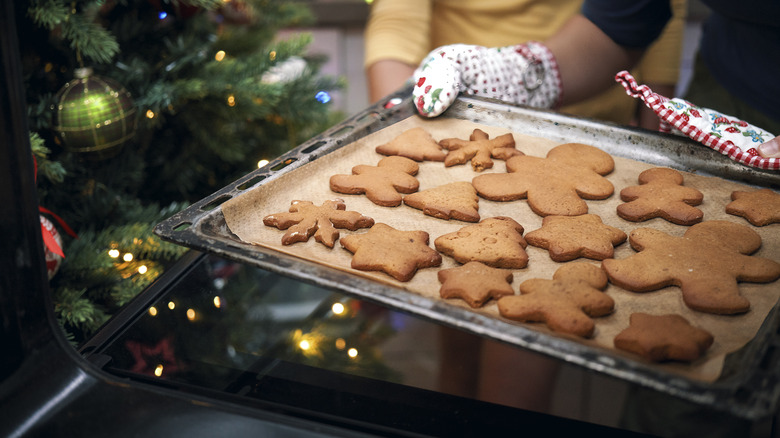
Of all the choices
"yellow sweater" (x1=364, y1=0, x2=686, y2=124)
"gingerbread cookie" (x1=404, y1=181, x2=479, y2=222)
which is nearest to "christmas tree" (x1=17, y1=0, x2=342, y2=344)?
"yellow sweater" (x1=364, y1=0, x2=686, y2=124)

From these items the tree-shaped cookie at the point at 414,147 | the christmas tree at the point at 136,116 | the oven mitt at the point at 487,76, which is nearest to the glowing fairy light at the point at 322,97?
the christmas tree at the point at 136,116

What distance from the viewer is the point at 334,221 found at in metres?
0.90

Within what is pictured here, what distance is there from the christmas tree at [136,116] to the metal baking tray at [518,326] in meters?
0.31

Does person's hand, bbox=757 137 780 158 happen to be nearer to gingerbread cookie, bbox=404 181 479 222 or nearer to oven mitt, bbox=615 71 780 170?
oven mitt, bbox=615 71 780 170

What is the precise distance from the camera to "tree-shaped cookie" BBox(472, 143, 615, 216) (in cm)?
96

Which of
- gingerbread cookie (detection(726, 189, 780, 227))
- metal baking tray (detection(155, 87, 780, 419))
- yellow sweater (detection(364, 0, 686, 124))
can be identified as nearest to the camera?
metal baking tray (detection(155, 87, 780, 419))

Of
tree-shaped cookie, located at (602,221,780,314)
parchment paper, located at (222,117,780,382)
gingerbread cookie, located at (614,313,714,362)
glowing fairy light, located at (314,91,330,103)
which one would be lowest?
glowing fairy light, located at (314,91,330,103)

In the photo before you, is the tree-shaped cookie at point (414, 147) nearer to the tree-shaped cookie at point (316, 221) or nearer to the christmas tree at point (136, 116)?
the tree-shaped cookie at point (316, 221)

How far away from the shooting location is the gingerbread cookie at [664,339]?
0.63 m

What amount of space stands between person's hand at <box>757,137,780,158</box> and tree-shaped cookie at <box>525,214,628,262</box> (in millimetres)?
281

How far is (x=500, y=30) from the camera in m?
1.62

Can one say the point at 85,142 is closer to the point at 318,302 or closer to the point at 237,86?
the point at 237,86

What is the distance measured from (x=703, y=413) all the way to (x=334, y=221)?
0.53 meters

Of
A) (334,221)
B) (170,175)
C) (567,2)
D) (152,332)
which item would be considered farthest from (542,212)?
(170,175)
